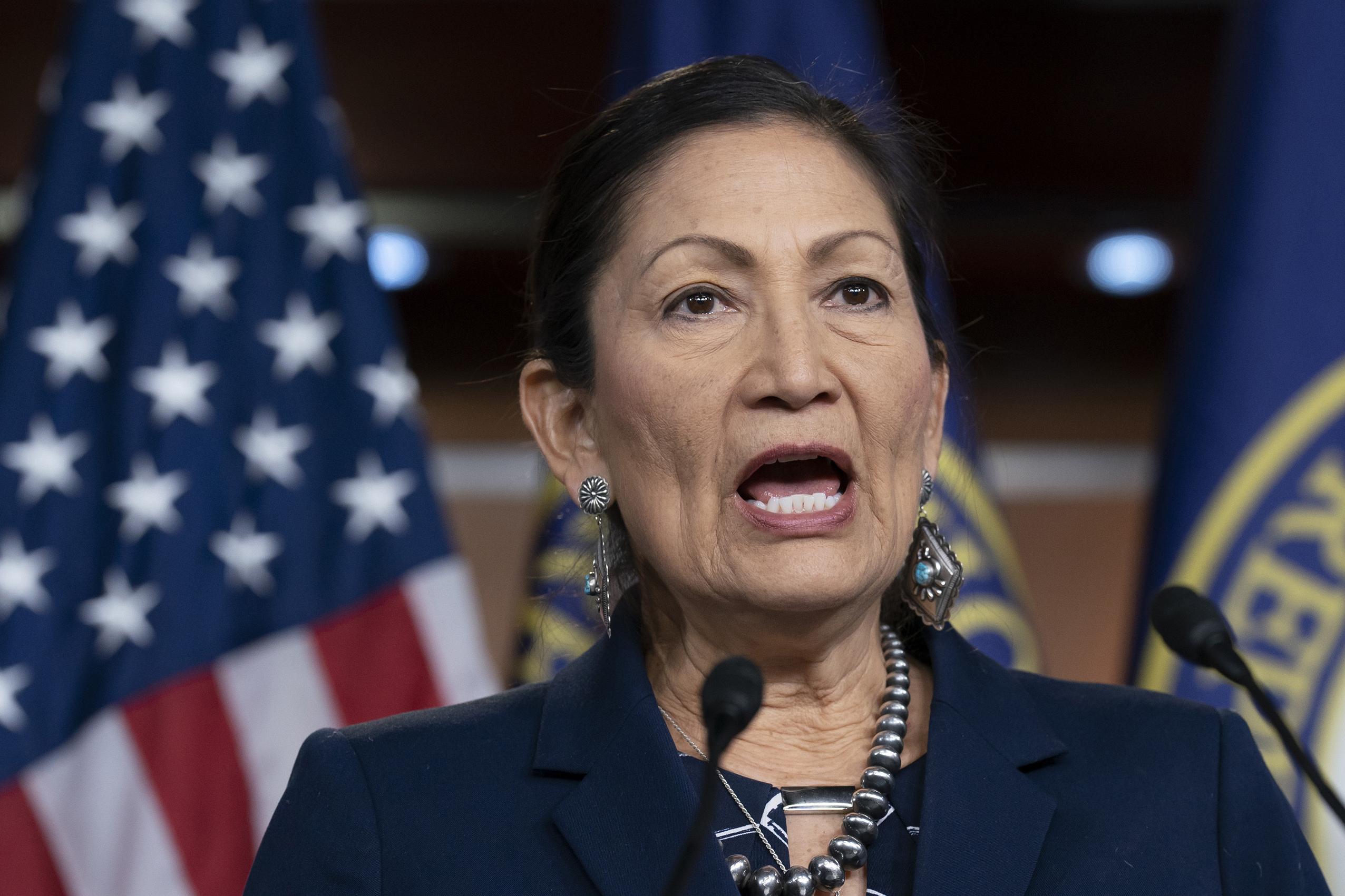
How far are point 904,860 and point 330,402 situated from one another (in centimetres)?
176

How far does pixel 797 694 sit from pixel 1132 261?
3.61m

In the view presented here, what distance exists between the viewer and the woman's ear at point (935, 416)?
1.60 meters

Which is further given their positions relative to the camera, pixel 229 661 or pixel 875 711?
pixel 229 661

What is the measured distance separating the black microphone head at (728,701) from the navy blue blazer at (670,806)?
27cm

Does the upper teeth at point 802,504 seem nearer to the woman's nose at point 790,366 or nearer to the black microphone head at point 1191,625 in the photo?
the woman's nose at point 790,366

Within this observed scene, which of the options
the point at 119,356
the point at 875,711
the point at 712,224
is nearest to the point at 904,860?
the point at 875,711

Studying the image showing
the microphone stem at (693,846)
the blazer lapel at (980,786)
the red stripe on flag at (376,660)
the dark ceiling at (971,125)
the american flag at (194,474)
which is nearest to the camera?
the microphone stem at (693,846)

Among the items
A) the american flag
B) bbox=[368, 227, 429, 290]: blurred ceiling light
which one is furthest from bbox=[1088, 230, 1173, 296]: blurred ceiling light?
the american flag

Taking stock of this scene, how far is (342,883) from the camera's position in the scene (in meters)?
1.31

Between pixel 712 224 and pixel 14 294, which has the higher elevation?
pixel 14 294

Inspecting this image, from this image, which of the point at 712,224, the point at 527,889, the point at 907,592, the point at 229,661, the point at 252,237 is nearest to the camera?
the point at 527,889

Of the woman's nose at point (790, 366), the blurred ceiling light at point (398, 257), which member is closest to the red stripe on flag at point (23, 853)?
the woman's nose at point (790, 366)

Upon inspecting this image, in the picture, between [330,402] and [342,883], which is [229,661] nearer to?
[330,402]

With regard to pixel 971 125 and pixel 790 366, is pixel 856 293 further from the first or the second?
pixel 971 125
